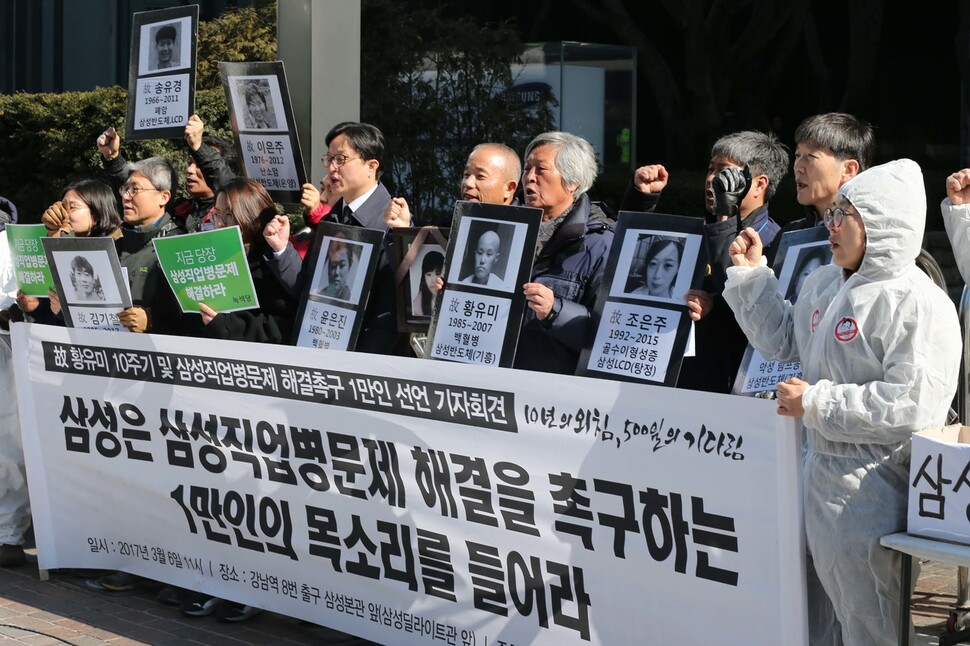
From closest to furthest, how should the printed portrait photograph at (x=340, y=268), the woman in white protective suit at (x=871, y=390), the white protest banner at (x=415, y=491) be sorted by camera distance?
the woman in white protective suit at (x=871, y=390) → the white protest banner at (x=415, y=491) → the printed portrait photograph at (x=340, y=268)

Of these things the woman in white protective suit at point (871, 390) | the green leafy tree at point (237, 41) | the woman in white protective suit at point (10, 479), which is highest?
the green leafy tree at point (237, 41)

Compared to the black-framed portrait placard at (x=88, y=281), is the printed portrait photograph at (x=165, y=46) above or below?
above

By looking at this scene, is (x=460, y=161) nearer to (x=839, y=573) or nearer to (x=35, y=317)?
(x=35, y=317)

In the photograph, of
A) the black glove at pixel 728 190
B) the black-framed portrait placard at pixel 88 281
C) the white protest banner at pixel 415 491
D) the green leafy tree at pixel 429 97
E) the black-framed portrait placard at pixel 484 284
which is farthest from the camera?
the green leafy tree at pixel 429 97

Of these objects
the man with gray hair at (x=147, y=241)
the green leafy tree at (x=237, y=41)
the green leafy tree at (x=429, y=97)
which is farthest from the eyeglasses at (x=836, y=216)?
the green leafy tree at (x=237, y=41)

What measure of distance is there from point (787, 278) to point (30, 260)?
4.12 meters

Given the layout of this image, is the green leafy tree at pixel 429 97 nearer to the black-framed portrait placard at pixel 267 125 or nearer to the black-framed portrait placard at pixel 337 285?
the black-framed portrait placard at pixel 267 125

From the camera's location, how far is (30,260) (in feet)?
22.4

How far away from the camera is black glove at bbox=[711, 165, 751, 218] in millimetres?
4992

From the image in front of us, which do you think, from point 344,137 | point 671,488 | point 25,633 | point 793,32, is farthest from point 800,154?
point 793,32

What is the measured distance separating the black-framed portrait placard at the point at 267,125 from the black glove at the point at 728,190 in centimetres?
236

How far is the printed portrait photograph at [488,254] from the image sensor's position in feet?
16.0

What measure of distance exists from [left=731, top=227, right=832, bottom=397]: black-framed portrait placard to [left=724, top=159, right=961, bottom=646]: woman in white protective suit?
1.92 feet

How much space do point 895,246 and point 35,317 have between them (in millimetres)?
4917
